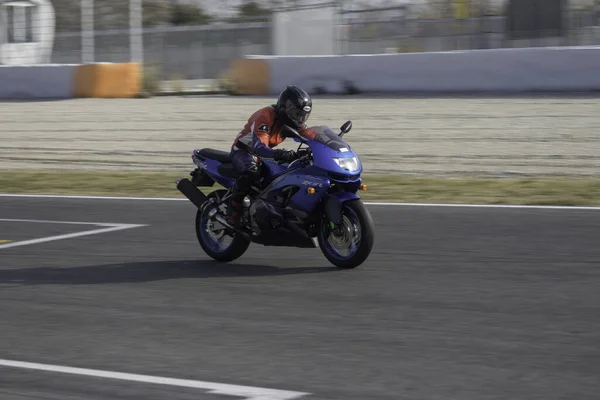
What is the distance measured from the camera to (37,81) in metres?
27.5

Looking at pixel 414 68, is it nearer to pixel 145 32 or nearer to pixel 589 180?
pixel 589 180

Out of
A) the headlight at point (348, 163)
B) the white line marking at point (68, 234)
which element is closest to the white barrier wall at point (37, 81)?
the white line marking at point (68, 234)

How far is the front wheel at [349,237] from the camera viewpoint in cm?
810

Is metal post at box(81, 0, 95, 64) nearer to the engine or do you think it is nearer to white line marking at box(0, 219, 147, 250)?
white line marking at box(0, 219, 147, 250)

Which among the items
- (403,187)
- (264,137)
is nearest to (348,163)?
(264,137)

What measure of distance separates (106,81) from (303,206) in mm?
19661

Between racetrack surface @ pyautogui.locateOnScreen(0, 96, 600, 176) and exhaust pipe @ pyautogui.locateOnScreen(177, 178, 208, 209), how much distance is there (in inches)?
257

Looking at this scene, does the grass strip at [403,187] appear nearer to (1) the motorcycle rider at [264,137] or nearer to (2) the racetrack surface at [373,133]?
(2) the racetrack surface at [373,133]

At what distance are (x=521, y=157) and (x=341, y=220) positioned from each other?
8778mm

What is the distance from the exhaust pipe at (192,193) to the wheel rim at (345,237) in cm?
141

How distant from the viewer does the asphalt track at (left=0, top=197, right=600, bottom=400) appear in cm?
548

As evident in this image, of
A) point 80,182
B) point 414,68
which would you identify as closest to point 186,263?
point 80,182

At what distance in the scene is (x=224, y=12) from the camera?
1710 inches

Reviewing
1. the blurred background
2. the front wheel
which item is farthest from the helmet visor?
the blurred background
